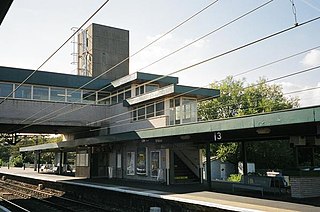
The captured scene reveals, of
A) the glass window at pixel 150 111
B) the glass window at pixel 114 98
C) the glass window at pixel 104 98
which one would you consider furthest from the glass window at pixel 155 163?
the glass window at pixel 104 98

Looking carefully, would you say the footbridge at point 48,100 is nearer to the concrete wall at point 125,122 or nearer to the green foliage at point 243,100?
the concrete wall at point 125,122

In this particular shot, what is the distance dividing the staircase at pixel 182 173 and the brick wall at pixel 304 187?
7.80m

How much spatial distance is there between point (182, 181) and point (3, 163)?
203ft

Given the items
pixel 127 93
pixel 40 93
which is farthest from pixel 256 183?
pixel 40 93

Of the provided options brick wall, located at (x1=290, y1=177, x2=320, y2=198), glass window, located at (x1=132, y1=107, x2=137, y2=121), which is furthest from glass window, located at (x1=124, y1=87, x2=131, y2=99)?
brick wall, located at (x1=290, y1=177, x2=320, y2=198)

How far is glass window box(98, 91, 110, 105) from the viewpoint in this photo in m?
28.9

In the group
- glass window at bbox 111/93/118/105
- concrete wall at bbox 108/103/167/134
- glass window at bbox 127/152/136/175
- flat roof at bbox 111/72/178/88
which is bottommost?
glass window at bbox 127/152/136/175

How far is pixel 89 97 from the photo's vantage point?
93.4ft

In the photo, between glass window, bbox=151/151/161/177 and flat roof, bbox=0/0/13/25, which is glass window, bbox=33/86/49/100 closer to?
glass window, bbox=151/151/161/177

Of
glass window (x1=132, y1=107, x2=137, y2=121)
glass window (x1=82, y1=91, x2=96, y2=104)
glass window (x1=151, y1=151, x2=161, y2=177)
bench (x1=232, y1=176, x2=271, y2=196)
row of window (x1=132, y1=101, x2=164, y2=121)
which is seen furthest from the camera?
glass window (x1=82, y1=91, x2=96, y2=104)

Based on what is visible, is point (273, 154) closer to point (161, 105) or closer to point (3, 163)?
point (161, 105)

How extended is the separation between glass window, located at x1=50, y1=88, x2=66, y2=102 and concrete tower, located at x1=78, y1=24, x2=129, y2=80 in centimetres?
1353

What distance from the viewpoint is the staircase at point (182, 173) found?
20513mm

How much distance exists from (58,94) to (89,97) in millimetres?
2462
